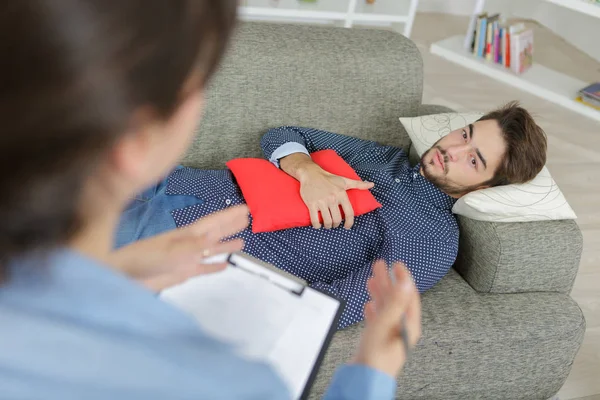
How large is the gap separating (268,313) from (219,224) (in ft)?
0.67

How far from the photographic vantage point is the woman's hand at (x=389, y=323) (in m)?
0.66

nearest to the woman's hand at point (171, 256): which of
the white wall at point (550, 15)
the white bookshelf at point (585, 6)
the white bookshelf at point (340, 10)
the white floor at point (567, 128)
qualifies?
the white floor at point (567, 128)

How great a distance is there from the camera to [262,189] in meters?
1.66

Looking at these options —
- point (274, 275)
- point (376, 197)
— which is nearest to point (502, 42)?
point (376, 197)

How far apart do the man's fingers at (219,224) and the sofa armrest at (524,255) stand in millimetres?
965

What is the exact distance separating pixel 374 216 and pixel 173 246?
3.41 ft

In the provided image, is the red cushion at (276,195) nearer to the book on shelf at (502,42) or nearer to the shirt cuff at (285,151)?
the shirt cuff at (285,151)

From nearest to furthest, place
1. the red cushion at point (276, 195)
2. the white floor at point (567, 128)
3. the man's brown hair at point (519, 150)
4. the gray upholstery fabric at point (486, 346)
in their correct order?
the gray upholstery fabric at point (486, 346), the red cushion at point (276, 195), the man's brown hair at point (519, 150), the white floor at point (567, 128)

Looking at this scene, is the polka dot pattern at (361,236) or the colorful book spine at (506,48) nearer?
the polka dot pattern at (361,236)

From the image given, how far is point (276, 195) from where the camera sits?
165cm

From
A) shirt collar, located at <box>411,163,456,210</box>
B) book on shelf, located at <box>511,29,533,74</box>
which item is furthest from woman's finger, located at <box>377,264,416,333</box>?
book on shelf, located at <box>511,29,533,74</box>

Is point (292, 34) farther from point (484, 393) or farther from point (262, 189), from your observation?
point (484, 393)

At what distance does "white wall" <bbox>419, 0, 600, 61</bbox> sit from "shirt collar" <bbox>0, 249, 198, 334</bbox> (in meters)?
4.56

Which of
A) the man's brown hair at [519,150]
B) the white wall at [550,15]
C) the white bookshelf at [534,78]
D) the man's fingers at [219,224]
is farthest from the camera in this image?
the white wall at [550,15]
